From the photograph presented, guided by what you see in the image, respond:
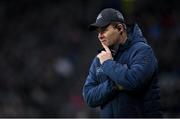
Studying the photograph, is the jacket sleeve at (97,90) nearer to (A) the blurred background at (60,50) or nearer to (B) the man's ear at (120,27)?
(B) the man's ear at (120,27)

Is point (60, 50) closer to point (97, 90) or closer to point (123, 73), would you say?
point (97, 90)

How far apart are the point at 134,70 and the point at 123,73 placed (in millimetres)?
95

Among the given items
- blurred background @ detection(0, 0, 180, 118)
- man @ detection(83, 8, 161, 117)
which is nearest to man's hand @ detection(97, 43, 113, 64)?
man @ detection(83, 8, 161, 117)

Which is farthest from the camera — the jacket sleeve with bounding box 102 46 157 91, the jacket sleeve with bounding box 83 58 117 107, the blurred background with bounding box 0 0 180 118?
the blurred background with bounding box 0 0 180 118

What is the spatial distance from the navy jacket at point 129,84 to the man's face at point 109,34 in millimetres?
120

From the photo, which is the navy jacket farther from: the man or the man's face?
the man's face

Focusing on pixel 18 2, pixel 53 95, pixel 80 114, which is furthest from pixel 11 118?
pixel 18 2

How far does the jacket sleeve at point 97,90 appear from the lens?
5.72 m

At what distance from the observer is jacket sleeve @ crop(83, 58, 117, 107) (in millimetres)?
5723

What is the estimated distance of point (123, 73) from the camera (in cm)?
558

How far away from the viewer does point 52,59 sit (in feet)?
49.7

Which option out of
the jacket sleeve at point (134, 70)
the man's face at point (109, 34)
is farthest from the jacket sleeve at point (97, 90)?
the man's face at point (109, 34)

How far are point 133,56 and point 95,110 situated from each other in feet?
23.5

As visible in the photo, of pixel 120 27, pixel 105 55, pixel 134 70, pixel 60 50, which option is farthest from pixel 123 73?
pixel 60 50
